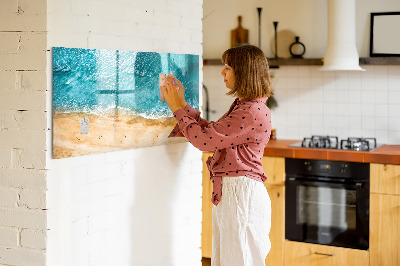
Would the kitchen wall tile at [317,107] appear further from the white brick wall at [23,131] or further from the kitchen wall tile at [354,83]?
the white brick wall at [23,131]

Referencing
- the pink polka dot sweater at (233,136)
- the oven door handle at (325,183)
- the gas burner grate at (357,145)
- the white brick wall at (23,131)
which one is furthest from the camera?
the gas burner grate at (357,145)

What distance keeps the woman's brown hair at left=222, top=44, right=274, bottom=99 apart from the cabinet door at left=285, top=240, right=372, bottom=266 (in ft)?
6.41

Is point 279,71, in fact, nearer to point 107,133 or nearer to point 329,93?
point 329,93

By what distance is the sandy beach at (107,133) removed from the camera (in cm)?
234

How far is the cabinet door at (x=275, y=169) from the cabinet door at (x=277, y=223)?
5 cm

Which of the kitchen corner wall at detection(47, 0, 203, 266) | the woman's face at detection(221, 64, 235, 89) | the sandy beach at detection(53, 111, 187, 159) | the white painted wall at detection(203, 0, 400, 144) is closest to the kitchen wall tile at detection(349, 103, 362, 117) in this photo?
the white painted wall at detection(203, 0, 400, 144)

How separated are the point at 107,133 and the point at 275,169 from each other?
2.09 meters

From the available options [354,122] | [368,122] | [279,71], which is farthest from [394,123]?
[279,71]

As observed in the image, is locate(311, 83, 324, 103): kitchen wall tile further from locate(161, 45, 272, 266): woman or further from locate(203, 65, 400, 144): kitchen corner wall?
locate(161, 45, 272, 266): woman

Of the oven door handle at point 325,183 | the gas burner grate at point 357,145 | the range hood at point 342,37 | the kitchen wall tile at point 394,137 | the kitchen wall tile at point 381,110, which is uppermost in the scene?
the range hood at point 342,37

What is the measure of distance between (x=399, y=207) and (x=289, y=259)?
907mm

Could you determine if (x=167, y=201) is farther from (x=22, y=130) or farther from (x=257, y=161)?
(x=22, y=130)

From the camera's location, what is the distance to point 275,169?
443 centimetres

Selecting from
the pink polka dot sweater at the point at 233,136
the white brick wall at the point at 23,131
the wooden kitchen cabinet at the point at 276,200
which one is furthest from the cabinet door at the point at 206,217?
the white brick wall at the point at 23,131
